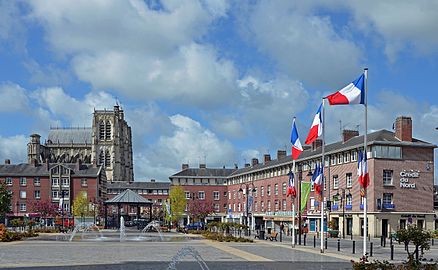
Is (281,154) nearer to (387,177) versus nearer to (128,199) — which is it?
(387,177)

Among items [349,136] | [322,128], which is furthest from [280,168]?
[322,128]

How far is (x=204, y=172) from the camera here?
152375 mm

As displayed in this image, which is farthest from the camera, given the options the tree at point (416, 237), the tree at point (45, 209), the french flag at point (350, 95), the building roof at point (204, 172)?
the building roof at point (204, 172)

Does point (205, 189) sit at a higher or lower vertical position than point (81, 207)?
higher

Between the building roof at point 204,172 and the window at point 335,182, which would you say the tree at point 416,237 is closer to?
the window at point 335,182

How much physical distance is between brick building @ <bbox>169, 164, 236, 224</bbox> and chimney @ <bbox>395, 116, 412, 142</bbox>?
68.7 m

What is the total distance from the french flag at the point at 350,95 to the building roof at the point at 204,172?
381ft

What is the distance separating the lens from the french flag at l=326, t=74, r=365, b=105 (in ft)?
112

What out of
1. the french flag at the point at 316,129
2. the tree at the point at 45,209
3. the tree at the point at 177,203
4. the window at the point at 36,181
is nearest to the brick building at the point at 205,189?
the tree at the point at 177,203

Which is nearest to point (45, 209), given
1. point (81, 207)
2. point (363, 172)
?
point (81, 207)

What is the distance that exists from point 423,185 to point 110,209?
11394 cm

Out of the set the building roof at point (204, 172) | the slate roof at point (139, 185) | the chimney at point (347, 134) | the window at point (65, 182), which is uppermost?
the chimney at point (347, 134)

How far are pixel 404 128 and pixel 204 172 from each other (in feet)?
244

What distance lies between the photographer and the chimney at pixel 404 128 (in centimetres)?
8350
